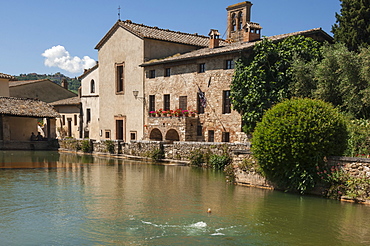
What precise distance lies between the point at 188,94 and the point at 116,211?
18364 mm

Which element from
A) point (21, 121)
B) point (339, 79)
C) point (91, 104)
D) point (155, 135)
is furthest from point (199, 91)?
point (21, 121)

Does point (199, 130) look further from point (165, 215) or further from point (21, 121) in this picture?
point (21, 121)

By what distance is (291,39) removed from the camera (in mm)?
24375

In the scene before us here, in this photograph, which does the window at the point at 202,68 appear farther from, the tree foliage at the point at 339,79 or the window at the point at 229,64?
the tree foliage at the point at 339,79

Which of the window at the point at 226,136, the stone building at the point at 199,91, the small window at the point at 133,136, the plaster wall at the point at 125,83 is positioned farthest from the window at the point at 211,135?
the small window at the point at 133,136

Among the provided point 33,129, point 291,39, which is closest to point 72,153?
point 33,129

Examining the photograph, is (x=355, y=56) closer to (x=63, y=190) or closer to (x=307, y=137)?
(x=307, y=137)

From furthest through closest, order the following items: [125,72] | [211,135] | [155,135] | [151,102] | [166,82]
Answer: [125,72], [151,102], [155,135], [166,82], [211,135]

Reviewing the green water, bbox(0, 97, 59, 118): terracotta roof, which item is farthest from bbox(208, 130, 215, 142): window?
bbox(0, 97, 59, 118): terracotta roof

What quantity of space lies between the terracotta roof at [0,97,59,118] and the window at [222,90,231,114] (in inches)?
754

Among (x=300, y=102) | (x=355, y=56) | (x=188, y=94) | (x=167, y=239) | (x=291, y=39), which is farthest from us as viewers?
(x=188, y=94)

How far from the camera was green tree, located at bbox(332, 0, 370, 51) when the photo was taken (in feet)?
73.1

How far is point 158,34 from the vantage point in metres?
34.7

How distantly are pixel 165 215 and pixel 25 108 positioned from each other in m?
29.6
